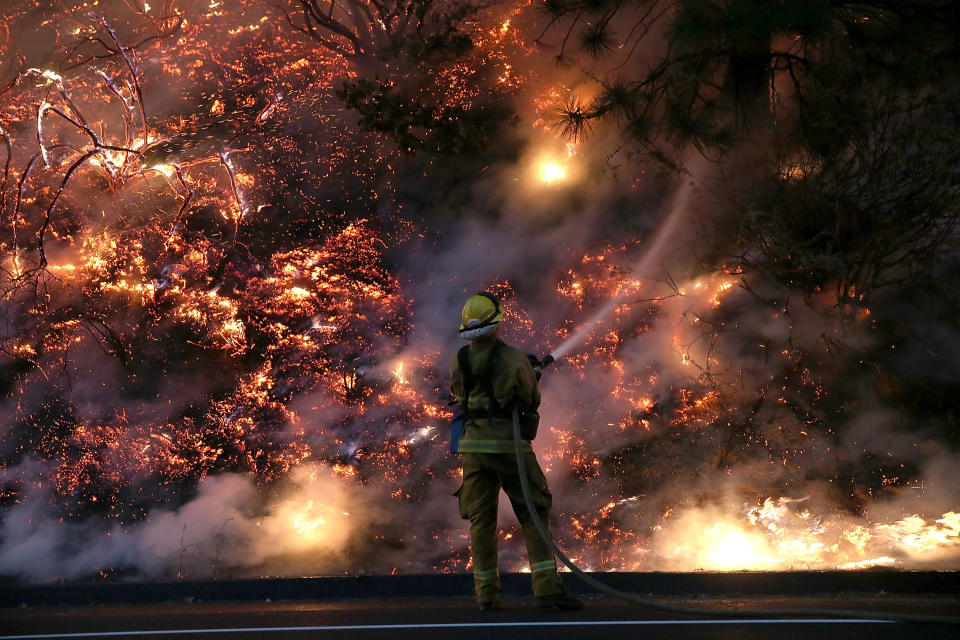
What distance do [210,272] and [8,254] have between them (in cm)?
268

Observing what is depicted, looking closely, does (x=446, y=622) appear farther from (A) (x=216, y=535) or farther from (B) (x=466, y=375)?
(A) (x=216, y=535)

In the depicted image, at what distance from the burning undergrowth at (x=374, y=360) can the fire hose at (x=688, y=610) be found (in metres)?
1.22

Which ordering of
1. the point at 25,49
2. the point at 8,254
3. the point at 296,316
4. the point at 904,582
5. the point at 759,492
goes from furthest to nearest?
the point at 25,49 < the point at 8,254 < the point at 296,316 < the point at 759,492 < the point at 904,582

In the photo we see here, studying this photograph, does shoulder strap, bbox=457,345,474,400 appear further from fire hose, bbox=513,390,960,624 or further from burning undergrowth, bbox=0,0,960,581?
burning undergrowth, bbox=0,0,960,581

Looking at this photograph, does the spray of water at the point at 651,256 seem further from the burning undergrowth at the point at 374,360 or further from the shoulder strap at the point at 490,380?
the shoulder strap at the point at 490,380

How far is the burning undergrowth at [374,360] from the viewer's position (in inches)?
272

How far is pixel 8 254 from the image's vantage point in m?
10.4

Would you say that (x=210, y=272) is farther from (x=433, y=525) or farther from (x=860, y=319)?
(x=860, y=319)

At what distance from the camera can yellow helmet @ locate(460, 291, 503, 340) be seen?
5.24m

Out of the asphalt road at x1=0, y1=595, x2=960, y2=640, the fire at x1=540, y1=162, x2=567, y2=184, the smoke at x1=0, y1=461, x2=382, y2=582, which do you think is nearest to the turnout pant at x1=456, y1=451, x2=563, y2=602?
the asphalt road at x1=0, y1=595, x2=960, y2=640

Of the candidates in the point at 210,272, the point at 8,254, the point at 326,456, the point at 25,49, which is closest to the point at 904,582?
the point at 326,456

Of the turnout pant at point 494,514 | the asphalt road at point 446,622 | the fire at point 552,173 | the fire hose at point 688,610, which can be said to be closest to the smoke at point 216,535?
the asphalt road at point 446,622

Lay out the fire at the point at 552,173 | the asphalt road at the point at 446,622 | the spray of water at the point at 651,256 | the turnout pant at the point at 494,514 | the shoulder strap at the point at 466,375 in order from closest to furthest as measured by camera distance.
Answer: the asphalt road at the point at 446,622 → the turnout pant at the point at 494,514 → the shoulder strap at the point at 466,375 → the spray of water at the point at 651,256 → the fire at the point at 552,173

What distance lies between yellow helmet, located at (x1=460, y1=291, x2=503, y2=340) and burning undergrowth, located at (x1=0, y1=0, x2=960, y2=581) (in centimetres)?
229
